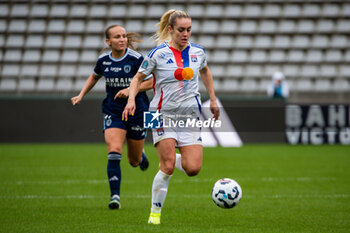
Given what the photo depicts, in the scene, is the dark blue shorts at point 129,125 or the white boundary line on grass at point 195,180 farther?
the white boundary line on grass at point 195,180

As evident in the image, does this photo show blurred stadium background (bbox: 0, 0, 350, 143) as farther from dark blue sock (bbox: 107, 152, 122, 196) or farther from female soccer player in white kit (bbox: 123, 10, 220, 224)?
female soccer player in white kit (bbox: 123, 10, 220, 224)

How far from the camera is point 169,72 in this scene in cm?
614

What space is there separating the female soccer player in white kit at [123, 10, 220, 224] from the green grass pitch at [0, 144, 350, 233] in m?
0.52

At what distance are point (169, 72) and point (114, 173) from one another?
1776 millimetres

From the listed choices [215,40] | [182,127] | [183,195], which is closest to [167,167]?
[182,127]

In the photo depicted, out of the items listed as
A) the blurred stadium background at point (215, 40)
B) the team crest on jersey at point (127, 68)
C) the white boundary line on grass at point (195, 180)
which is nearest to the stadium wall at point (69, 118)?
the blurred stadium background at point (215, 40)

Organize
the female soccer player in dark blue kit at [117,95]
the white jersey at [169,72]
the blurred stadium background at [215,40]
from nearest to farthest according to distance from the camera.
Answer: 1. the white jersey at [169,72]
2. the female soccer player in dark blue kit at [117,95]
3. the blurred stadium background at [215,40]

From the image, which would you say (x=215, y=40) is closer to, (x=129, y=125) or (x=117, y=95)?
(x=129, y=125)

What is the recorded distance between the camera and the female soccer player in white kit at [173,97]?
605 centimetres

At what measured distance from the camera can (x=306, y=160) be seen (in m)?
13.9

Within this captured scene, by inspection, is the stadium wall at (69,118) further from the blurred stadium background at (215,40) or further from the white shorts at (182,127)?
the white shorts at (182,127)

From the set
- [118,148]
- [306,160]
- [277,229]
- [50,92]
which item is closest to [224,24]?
[50,92]

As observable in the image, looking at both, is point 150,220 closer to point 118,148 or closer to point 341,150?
point 118,148

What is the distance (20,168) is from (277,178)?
16.6 ft
